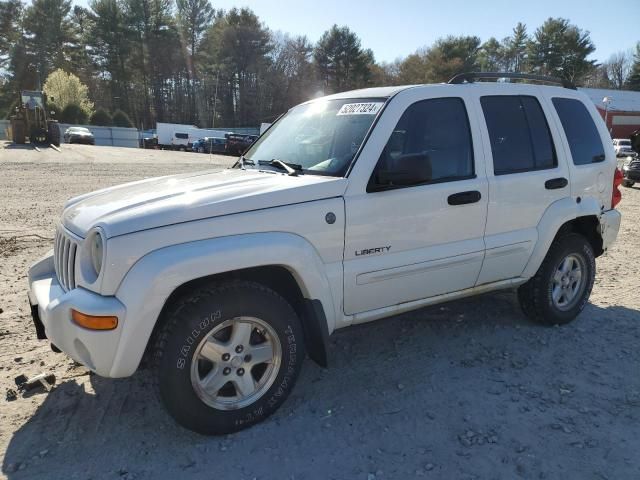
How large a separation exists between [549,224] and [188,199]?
9.39ft

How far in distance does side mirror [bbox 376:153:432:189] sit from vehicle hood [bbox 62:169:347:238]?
11.0 inches

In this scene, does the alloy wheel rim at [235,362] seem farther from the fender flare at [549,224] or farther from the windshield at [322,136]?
the fender flare at [549,224]

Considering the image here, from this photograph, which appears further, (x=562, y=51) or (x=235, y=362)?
(x=562, y=51)

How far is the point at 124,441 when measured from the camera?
289cm

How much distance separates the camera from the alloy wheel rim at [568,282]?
443 cm

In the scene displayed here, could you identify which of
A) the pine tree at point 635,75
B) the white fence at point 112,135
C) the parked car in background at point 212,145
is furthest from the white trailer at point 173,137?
the pine tree at point 635,75

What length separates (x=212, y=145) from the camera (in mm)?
40375

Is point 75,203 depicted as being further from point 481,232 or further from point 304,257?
point 481,232

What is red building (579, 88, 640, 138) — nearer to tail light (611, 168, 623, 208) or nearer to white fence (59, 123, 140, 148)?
white fence (59, 123, 140, 148)

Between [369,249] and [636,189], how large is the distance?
16518 mm

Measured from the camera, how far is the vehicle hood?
2.66 m

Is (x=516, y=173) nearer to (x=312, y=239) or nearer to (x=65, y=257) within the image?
(x=312, y=239)

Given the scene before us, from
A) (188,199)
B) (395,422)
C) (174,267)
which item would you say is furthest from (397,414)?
(188,199)

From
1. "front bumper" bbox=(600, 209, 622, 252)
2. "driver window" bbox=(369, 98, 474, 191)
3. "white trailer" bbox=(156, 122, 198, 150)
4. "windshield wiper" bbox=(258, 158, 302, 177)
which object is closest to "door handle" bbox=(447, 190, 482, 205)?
"driver window" bbox=(369, 98, 474, 191)
